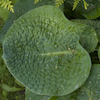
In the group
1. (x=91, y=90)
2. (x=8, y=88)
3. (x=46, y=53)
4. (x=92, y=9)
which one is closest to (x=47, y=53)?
(x=46, y=53)

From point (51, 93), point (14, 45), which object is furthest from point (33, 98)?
point (14, 45)

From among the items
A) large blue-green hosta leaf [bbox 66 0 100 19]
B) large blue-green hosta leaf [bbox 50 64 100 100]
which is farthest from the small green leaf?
large blue-green hosta leaf [bbox 66 0 100 19]

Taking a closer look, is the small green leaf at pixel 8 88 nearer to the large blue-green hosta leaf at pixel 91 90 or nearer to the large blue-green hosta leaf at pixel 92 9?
the large blue-green hosta leaf at pixel 91 90

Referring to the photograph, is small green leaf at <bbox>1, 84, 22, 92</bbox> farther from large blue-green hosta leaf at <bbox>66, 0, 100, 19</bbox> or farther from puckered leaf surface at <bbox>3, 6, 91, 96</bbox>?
large blue-green hosta leaf at <bbox>66, 0, 100, 19</bbox>

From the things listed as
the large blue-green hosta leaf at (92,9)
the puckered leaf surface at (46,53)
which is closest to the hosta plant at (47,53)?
the puckered leaf surface at (46,53)

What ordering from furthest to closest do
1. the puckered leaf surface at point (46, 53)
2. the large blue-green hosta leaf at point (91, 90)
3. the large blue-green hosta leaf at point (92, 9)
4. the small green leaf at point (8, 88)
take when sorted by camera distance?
1. the small green leaf at point (8, 88)
2. the large blue-green hosta leaf at point (92, 9)
3. the large blue-green hosta leaf at point (91, 90)
4. the puckered leaf surface at point (46, 53)

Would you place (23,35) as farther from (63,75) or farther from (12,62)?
(63,75)
